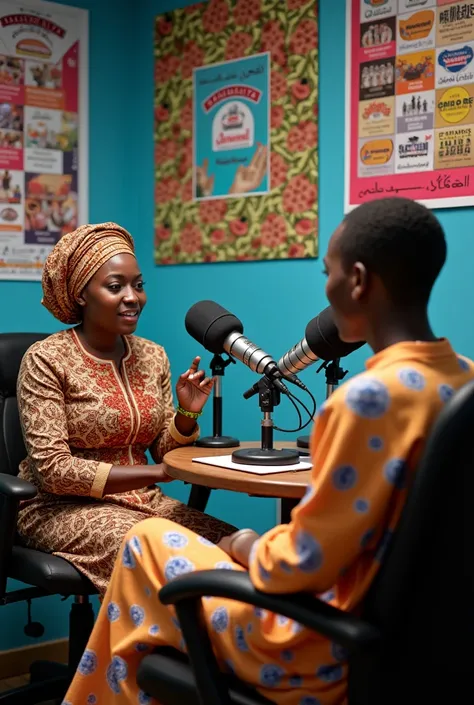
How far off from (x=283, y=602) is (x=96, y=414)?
121 centimetres

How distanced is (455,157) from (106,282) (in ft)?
3.30

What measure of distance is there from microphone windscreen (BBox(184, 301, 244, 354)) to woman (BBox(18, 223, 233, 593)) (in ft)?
0.42

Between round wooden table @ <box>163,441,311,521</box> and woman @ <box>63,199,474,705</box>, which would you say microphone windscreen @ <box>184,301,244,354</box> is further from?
woman @ <box>63,199,474,705</box>

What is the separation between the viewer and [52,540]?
89.4 inches

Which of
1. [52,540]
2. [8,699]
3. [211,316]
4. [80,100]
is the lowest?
[8,699]

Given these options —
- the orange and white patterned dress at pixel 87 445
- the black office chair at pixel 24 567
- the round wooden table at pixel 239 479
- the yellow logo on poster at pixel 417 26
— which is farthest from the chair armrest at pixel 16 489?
the yellow logo on poster at pixel 417 26

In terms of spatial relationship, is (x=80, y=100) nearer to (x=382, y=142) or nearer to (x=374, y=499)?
(x=382, y=142)

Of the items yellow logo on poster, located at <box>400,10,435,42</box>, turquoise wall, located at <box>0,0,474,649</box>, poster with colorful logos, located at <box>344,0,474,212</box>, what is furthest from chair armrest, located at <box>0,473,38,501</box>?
yellow logo on poster, located at <box>400,10,435,42</box>

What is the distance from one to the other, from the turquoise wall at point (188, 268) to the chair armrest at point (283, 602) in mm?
1310

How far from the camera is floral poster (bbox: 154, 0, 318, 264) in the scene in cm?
279

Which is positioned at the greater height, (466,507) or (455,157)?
(455,157)

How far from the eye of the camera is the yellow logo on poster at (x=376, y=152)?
2576 millimetres

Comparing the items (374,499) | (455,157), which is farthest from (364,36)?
(374,499)

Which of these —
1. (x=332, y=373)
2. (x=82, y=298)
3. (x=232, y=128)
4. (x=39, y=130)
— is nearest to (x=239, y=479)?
(x=332, y=373)
